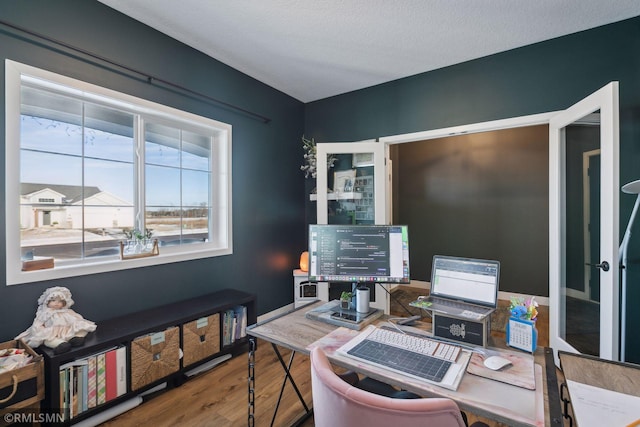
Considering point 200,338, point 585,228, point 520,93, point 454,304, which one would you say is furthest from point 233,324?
point 520,93

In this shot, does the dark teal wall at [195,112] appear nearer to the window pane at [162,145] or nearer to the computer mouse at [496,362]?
the window pane at [162,145]

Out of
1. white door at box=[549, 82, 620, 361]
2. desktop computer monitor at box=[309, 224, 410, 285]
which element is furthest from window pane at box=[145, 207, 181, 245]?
white door at box=[549, 82, 620, 361]

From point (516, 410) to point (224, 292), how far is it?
101 inches

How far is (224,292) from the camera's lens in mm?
2943

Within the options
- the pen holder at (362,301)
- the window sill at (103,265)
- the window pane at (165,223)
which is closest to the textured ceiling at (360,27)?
the window pane at (165,223)

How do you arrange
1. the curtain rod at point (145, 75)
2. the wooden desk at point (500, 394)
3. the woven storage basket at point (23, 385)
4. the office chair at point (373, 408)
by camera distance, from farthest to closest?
the curtain rod at point (145, 75)
the woven storage basket at point (23, 385)
the wooden desk at point (500, 394)
the office chair at point (373, 408)

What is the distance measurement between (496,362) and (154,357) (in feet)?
6.94

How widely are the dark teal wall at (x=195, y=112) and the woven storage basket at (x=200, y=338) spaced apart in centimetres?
39

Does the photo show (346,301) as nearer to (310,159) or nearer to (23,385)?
(23,385)

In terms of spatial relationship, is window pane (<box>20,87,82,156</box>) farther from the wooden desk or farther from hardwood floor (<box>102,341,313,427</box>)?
the wooden desk

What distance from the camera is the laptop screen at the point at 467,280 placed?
1.34 metres

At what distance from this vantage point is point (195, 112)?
277cm

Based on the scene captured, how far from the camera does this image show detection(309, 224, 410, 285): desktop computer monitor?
1632 mm

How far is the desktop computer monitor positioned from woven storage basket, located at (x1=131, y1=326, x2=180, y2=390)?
1.27 m
